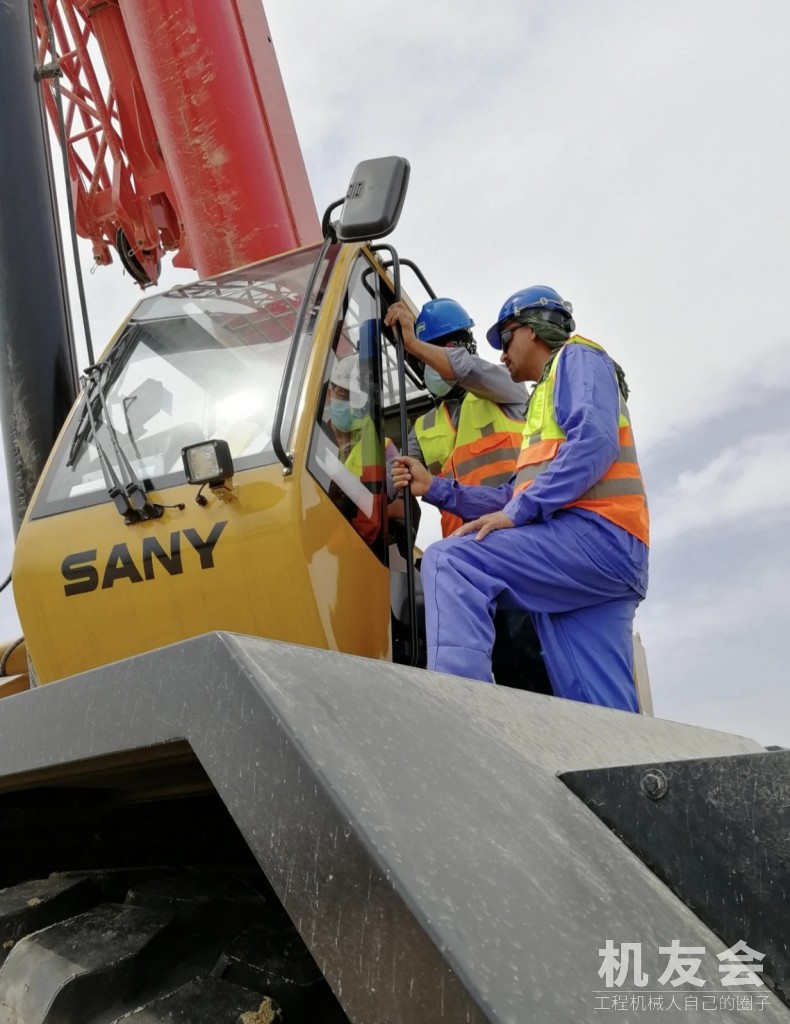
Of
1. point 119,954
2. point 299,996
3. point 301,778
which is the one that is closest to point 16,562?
point 119,954

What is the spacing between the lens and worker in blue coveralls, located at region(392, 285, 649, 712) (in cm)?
231

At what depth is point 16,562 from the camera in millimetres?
A: 2434

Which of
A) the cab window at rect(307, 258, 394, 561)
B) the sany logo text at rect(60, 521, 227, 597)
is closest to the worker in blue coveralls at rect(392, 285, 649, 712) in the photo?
the cab window at rect(307, 258, 394, 561)

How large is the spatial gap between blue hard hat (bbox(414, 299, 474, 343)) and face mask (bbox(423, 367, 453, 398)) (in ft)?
0.49

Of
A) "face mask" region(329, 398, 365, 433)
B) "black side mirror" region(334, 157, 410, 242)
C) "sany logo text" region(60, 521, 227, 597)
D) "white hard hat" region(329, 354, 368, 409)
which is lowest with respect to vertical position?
"sany logo text" region(60, 521, 227, 597)

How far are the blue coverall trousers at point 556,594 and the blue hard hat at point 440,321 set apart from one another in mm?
1060

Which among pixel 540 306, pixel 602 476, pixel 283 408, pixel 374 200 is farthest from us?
pixel 540 306

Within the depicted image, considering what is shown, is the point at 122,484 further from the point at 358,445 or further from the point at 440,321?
the point at 440,321

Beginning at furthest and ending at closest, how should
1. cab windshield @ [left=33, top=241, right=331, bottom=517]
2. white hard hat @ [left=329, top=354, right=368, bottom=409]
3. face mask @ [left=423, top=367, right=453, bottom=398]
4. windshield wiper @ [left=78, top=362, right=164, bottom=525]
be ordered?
face mask @ [left=423, top=367, right=453, bottom=398]
white hard hat @ [left=329, top=354, right=368, bottom=409]
cab windshield @ [left=33, top=241, right=331, bottom=517]
windshield wiper @ [left=78, top=362, right=164, bottom=525]

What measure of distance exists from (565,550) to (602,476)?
248 mm

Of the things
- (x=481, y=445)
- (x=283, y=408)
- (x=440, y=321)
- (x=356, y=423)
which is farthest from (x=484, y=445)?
(x=283, y=408)

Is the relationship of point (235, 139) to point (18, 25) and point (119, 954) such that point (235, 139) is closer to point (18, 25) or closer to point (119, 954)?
point (18, 25)

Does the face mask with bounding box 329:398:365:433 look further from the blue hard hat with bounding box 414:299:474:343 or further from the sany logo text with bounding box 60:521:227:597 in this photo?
the blue hard hat with bounding box 414:299:474:343

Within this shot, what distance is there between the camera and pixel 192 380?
2.55 m
